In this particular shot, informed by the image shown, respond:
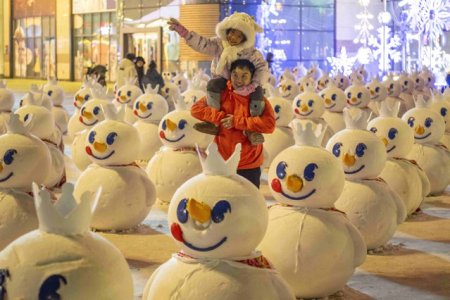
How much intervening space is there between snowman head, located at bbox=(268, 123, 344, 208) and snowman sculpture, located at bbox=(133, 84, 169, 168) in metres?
6.25

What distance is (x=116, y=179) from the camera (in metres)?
8.07

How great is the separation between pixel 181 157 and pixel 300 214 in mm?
3829

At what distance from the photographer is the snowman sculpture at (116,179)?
8055 millimetres

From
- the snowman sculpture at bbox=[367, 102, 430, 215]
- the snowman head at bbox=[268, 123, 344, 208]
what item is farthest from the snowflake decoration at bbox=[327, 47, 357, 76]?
the snowman head at bbox=[268, 123, 344, 208]

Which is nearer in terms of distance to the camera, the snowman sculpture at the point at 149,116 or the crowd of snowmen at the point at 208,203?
the crowd of snowmen at the point at 208,203

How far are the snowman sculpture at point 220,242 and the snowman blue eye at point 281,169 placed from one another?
1265mm

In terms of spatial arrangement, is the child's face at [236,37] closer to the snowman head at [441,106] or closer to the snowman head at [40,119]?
the snowman head at [40,119]

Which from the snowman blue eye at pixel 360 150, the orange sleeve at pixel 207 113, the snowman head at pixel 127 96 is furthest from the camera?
the snowman head at pixel 127 96

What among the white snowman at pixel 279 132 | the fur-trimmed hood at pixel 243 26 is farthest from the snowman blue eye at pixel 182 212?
the white snowman at pixel 279 132

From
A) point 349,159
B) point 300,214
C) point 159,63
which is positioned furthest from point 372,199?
point 159,63

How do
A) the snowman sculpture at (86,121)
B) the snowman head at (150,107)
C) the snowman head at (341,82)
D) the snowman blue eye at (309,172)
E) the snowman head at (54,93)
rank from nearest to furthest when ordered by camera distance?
the snowman blue eye at (309,172)
the snowman sculpture at (86,121)
the snowman head at (150,107)
the snowman head at (54,93)
the snowman head at (341,82)

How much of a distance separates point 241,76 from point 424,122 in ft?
13.1

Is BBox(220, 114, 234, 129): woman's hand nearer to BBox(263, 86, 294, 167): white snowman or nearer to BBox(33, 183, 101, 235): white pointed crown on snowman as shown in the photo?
BBox(33, 183, 101, 235): white pointed crown on snowman

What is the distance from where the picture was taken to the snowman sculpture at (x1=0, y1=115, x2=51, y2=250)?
21.2 ft
